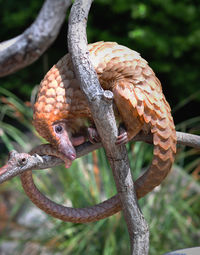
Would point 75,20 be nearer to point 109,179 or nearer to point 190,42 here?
point 109,179

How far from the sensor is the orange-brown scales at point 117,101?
81 cm

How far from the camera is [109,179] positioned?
1803 mm

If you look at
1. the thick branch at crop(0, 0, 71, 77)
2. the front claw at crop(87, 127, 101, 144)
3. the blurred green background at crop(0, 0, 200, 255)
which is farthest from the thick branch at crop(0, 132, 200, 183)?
the blurred green background at crop(0, 0, 200, 255)

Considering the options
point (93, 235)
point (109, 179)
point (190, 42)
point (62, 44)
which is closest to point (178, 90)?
point (190, 42)

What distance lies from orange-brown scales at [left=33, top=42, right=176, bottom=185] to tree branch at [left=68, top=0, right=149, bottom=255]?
1.5 inches

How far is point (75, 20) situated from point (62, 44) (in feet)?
7.99

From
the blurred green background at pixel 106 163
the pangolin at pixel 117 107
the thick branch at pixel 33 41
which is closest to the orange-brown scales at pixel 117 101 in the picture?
the pangolin at pixel 117 107

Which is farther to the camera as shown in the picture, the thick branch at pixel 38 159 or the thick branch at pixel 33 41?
the thick branch at pixel 33 41

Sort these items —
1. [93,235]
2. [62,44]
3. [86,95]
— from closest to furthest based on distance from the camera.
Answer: [86,95] → [93,235] → [62,44]

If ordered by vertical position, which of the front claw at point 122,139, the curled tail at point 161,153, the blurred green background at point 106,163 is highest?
the front claw at point 122,139

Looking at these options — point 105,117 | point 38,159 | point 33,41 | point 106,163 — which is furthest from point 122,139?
point 106,163

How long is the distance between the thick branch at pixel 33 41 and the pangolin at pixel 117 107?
46cm

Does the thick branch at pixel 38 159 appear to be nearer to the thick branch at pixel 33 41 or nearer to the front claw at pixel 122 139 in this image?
the front claw at pixel 122 139

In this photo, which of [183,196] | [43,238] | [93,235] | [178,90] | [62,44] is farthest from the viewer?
[62,44]
